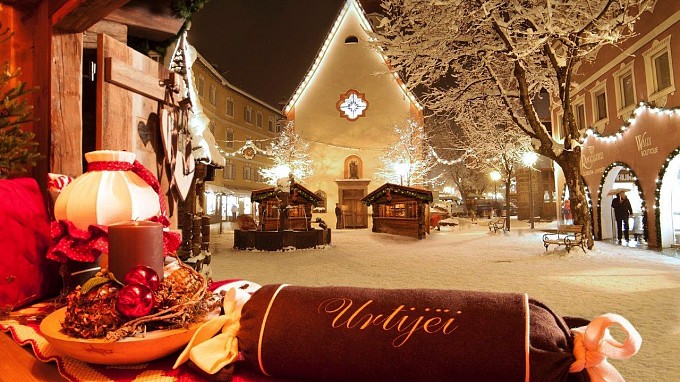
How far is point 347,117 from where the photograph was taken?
931 inches

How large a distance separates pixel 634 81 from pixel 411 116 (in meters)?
12.2

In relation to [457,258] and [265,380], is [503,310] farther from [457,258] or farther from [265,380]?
[457,258]

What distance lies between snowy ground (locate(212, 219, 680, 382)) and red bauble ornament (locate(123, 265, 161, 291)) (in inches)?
142

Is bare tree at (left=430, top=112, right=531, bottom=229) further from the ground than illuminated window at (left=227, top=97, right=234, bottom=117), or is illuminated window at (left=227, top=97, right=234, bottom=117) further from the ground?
illuminated window at (left=227, top=97, right=234, bottom=117)

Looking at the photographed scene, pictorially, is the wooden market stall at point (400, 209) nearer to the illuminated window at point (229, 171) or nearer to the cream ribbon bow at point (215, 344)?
the illuminated window at point (229, 171)

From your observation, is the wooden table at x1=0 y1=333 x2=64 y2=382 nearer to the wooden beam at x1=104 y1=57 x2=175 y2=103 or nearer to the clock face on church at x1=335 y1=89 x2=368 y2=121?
the wooden beam at x1=104 y1=57 x2=175 y2=103

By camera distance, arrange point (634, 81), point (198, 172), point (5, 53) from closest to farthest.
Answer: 1. point (5, 53)
2. point (198, 172)
3. point (634, 81)

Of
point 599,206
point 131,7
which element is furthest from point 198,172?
point 599,206

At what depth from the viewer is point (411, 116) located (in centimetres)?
2369

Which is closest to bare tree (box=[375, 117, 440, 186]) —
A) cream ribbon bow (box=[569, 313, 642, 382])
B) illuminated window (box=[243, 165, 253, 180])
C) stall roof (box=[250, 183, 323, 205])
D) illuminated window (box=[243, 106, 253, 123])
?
stall roof (box=[250, 183, 323, 205])

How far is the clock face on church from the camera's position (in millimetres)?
23562

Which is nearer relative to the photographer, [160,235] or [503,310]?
[503,310]

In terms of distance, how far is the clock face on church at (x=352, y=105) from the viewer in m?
23.6

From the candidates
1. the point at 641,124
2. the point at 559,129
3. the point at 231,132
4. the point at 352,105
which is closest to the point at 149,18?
the point at 641,124
